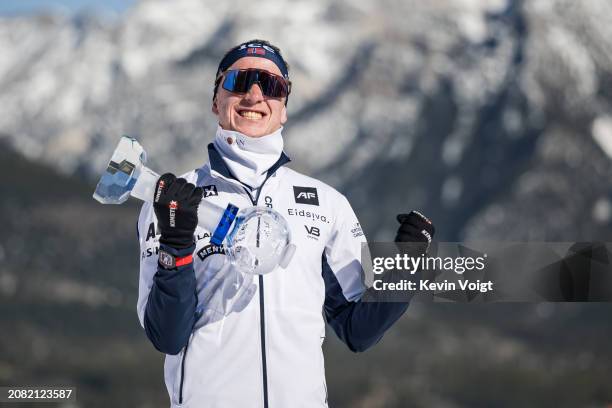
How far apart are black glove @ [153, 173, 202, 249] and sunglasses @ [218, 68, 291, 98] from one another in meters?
1.37

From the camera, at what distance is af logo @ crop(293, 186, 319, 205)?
7.63 m

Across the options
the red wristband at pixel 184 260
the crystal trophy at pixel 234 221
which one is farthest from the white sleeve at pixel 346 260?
the red wristband at pixel 184 260

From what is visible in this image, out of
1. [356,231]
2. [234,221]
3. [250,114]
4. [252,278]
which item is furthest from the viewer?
[356,231]

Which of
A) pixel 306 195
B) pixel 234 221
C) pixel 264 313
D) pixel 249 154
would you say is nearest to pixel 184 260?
pixel 234 221

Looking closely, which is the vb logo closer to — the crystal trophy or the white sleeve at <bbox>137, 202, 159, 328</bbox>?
the crystal trophy

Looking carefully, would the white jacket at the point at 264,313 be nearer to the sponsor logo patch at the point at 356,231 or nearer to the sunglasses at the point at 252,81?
the sponsor logo patch at the point at 356,231

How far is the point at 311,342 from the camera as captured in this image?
714 cm

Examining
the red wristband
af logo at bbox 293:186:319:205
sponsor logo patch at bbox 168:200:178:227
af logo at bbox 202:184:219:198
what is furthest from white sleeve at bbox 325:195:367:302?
sponsor logo patch at bbox 168:200:178:227

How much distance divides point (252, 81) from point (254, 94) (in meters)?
0.14

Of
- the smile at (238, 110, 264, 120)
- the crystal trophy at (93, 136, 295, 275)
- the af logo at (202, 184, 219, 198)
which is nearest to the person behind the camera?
the crystal trophy at (93, 136, 295, 275)

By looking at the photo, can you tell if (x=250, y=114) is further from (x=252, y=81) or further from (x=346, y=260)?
(x=346, y=260)

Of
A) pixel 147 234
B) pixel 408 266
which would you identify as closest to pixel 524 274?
pixel 408 266

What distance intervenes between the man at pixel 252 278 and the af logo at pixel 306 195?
12 millimetres

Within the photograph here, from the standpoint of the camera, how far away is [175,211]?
6.46 m
